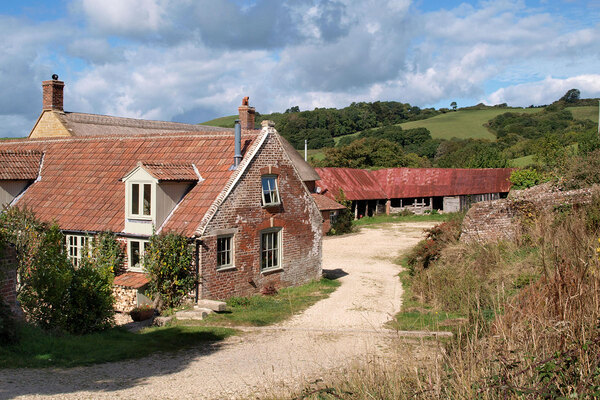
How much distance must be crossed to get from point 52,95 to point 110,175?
544 inches

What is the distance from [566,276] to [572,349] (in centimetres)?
94

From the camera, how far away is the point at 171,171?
707 inches

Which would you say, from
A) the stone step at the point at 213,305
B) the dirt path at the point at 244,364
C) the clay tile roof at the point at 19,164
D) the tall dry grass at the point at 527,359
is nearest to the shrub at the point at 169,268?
the stone step at the point at 213,305

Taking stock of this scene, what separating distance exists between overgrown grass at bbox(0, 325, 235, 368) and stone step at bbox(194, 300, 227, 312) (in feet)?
5.95

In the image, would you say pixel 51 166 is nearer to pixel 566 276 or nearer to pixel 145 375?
pixel 145 375

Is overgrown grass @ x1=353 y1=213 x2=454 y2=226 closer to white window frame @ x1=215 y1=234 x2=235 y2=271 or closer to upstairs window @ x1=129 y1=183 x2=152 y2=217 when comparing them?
white window frame @ x1=215 y1=234 x2=235 y2=271

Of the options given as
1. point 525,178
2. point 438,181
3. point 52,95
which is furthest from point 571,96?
point 52,95

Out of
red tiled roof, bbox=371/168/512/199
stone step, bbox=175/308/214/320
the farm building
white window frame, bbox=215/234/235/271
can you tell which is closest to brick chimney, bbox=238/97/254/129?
white window frame, bbox=215/234/235/271

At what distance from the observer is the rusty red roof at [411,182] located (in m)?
47.7

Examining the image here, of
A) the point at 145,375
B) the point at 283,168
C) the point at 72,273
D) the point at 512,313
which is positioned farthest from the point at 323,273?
the point at 512,313

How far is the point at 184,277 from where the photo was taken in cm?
1658

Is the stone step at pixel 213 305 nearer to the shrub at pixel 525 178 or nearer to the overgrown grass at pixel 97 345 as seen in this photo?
the overgrown grass at pixel 97 345

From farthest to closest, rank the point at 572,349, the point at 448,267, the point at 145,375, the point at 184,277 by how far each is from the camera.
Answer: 1. the point at 448,267
2. the point at 184,277
3. the point at 145,375
4. the point at 572,349

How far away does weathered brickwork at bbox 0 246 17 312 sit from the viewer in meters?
11.1
